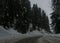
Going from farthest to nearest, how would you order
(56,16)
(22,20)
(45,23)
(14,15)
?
1. (45,23)
2. (22,20)
3. (14,15)
4. (56,16)

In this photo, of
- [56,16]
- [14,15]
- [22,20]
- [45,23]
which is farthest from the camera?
[45,23]

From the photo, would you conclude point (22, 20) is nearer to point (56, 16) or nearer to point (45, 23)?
point (56, 16)

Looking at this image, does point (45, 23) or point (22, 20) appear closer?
point (22, 20)

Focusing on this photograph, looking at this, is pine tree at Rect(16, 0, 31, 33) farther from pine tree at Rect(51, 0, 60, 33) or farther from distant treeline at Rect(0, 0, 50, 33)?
pine tree at Rect(51, 0, 60, 33)

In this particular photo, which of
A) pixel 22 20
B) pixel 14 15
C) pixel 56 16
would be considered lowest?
pixel 22 20

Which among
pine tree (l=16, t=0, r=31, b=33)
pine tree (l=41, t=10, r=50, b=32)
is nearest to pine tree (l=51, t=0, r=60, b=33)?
pine tree (l=16, t=0, r=31, b=33)

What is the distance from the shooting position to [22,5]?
3728 centimetres

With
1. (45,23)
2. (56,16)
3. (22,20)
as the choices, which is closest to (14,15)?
(22,20)

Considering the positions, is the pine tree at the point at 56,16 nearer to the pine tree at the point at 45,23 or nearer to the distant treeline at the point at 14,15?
the distant treeline at the point at 14,15

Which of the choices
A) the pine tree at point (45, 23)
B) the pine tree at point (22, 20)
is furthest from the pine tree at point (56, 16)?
the pine tree at point (45, 23)

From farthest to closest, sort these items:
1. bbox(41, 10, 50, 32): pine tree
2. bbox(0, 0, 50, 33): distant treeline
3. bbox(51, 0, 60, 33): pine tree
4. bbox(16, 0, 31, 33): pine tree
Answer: bbox(41, 10, 50, 32): pine tree → bbox(16, 0, 31, 33): pine tree → bbox(51, 0, 60, 33): pine tree → bbox(0, 0, 50, 33): distant treeline

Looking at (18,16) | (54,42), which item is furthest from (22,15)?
(54,42)

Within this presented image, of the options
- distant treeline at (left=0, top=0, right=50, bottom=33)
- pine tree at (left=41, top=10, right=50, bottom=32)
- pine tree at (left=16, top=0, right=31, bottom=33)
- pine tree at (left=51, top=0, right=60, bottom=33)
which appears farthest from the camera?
pine tree at (left=41, top=10, right=50, bottom=32)

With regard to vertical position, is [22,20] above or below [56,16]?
below
